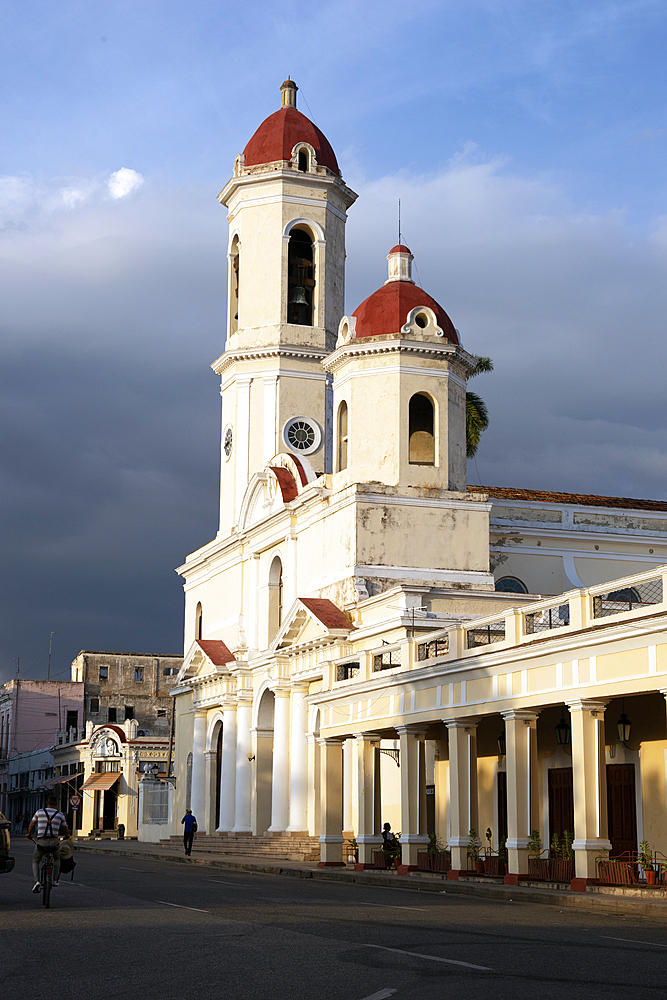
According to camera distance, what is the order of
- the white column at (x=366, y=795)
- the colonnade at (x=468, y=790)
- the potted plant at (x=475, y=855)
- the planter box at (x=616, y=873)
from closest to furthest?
the planter box at (x=616, y=873) < the colonnade at (x=468, y=790) < the potted plant at (x=475, y=855) < the white column at (x=366, y=795)

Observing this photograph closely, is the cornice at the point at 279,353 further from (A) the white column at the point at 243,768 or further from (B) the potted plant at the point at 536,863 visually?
(B) the potted plant at the point at 536,863

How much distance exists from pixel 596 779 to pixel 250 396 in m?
29.8

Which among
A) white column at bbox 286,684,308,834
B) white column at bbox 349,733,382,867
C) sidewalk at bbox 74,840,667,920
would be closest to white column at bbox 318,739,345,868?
sidewalk at bbox 74,840,667,920

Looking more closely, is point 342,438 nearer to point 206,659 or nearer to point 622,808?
point 206,659

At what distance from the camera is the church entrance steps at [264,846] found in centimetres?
3509

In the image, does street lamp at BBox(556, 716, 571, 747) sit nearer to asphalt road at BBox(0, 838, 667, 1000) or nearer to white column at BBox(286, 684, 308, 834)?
asphalt road at BBox(0, 838, 667, 1000)

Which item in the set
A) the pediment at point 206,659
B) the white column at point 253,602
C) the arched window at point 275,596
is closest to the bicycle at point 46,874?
the arched window at point 275,596

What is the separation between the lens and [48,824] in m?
17.0

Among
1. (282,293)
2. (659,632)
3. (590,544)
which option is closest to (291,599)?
(590,544)

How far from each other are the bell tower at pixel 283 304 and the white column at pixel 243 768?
8.19 metres

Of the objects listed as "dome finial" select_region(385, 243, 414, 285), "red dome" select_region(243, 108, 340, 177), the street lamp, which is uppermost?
"red dome" select_region(243, 108, 340, 177)

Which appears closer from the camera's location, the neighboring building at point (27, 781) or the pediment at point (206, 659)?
the pediment at point (206, 659)

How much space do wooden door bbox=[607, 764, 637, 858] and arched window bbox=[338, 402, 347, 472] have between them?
1666 centimetres

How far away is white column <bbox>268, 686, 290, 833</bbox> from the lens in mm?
38688
